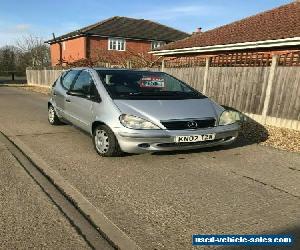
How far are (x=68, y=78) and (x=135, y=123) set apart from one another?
126 inches

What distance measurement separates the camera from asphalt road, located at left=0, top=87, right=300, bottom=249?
3.36 m

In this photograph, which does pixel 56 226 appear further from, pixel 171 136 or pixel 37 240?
pixel 171 136

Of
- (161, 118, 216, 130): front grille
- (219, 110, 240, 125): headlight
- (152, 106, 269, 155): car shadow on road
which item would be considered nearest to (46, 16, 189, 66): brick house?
(152, 106, 269, 155): car shadow on road

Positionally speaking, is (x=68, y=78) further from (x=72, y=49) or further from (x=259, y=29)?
(x=72, y=49)

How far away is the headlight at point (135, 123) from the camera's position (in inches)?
205

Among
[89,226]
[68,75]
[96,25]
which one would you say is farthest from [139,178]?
[96,25]

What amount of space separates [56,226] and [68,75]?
5.16m

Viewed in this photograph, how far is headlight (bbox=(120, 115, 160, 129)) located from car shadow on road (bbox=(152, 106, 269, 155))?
0.88m

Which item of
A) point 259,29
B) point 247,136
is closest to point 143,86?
point 247,136

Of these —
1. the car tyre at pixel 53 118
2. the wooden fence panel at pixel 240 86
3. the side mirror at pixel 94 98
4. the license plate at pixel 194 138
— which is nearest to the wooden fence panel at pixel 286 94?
the wooden fence panel at pixel 240 86

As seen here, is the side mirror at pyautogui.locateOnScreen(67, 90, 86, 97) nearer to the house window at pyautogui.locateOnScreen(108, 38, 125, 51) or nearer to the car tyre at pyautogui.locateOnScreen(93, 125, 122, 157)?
the car tyre at pyautogui.locateOnScreen(93, 125, 122, 157)

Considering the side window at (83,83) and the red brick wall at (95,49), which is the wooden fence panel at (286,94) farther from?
the red brick wall at (95,49)

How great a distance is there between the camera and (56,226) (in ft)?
10.9

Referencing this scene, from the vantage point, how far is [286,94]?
346 inches
